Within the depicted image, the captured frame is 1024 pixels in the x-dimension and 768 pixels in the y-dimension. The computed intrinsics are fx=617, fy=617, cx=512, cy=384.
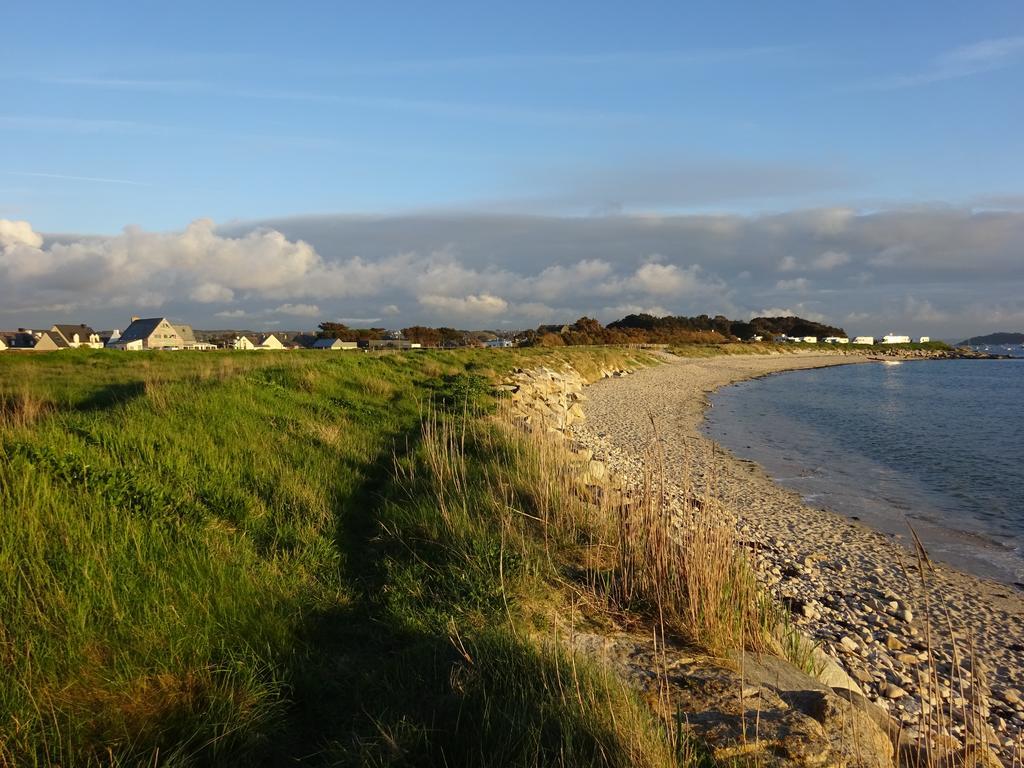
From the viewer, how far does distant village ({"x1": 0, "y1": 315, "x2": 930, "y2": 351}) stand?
82312mm

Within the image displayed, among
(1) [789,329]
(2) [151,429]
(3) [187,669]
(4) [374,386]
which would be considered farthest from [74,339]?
(1) [789,329]

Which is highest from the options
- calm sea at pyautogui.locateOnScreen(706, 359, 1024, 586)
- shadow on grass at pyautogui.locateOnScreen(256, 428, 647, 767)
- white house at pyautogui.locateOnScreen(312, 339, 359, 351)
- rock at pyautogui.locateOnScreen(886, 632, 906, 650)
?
white house at pyautogui.locateOnScreen(312, 339, 359, 351)

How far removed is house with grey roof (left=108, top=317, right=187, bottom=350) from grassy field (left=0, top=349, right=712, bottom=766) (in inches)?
3706

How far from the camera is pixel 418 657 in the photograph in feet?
13.3

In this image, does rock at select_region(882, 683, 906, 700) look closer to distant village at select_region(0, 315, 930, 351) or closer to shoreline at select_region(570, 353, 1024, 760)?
shoreline at select_region(570, 353, 1024, 760)

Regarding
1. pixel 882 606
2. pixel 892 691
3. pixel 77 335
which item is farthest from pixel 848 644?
pixel 77 335

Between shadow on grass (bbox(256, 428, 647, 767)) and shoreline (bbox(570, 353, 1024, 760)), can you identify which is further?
shoreline (bbox(570, 353, 1024, 760))

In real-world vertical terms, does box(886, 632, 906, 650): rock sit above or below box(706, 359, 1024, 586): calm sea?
above

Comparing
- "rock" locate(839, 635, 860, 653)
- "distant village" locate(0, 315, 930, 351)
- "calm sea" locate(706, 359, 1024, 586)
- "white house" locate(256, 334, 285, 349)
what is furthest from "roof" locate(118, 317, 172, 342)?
"rock" locate(839, 635, 860, 653)

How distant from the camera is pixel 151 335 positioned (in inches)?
3610

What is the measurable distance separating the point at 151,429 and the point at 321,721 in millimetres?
6449

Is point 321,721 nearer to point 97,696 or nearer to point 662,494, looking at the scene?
point 97,696

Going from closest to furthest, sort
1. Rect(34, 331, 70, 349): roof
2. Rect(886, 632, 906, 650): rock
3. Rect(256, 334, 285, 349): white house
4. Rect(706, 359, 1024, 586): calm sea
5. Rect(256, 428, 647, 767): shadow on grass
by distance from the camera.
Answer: Rect(256, 428, 647, 767): shadow on grass
Rect(886, 632, 906, 650): rock
Rect(706, 359, 1024, 586): calm sea
Rect(34, 331, 70, 349): roof
Rect(256, 334, 285, 349): white house

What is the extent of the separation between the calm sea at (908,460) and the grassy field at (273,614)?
9.37 meters
